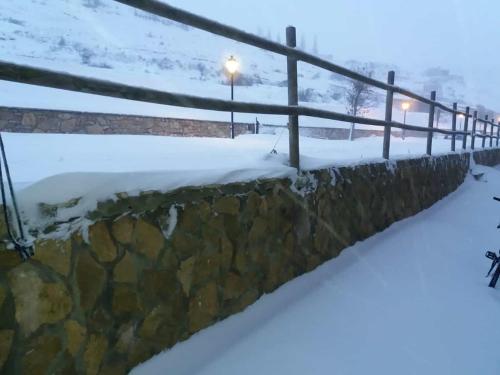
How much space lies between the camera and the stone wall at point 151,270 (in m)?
1.44

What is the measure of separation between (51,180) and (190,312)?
3.23 ft

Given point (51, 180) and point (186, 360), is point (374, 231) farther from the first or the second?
point (51, 180)

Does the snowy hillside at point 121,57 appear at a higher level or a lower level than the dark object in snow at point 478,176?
higher

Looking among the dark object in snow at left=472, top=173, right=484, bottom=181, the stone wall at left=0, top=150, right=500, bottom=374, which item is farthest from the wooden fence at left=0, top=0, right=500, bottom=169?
the dark object in snow at left=472, top=173, right=484, bottom=181

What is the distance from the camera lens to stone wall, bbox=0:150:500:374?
1438 millimetres

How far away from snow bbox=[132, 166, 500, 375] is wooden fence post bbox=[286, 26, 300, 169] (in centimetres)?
91

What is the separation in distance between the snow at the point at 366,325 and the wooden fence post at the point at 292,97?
91 centimetres

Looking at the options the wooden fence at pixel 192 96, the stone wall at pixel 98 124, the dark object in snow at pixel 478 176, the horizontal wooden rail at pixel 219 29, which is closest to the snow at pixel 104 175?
the wooden fence at pixel 192 96

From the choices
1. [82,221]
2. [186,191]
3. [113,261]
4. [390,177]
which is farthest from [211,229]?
[390,177]

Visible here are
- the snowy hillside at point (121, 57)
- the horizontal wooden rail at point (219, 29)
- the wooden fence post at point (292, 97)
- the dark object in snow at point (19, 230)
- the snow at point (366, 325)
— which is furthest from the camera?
the snowy hillside at point (121, 57)

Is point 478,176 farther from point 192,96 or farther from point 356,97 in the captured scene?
point 356,97

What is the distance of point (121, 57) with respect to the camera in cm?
4475

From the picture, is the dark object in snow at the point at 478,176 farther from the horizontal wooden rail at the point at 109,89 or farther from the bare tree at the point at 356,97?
the bare tree at the point at 356,97

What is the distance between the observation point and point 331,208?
353 centimetres
